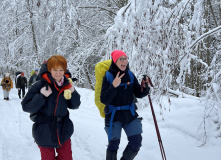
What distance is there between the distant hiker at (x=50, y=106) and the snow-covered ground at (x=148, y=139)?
4.40ft

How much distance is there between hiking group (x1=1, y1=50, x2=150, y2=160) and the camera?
237 centimetres

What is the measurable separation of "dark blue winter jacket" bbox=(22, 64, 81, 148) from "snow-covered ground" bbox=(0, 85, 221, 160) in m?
1.37

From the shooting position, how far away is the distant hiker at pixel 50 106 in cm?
234

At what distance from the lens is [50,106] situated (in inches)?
93.8

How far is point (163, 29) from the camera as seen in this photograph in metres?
2.73

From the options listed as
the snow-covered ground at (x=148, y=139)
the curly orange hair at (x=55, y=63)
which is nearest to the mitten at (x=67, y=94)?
the curly orange hair at (x=55, y=63)

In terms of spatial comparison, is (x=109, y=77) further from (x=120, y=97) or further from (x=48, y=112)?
(x=48, y=112)

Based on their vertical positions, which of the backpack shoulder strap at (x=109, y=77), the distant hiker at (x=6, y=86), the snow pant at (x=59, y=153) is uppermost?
the backpack shoulder strap at (x=109, y=77)

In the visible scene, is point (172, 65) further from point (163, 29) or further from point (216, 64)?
point (216, 64)

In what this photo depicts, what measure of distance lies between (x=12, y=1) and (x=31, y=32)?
304 centimetres

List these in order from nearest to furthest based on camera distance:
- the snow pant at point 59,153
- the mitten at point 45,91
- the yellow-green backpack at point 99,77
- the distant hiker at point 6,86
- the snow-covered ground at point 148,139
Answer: the mitten at point 45,91
the snow pant at point 59,153
the yellow-green backpack at point 99,77
the snow-covered ground at point 148,139
the distant hiker at point 6,86

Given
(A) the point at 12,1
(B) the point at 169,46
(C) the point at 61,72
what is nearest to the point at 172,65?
(B) the point at 169,46

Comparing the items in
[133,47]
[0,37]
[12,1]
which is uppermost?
[12,1]

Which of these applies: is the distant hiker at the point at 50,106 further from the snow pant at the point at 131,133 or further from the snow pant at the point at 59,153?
the snow pant at the point at 131,133
